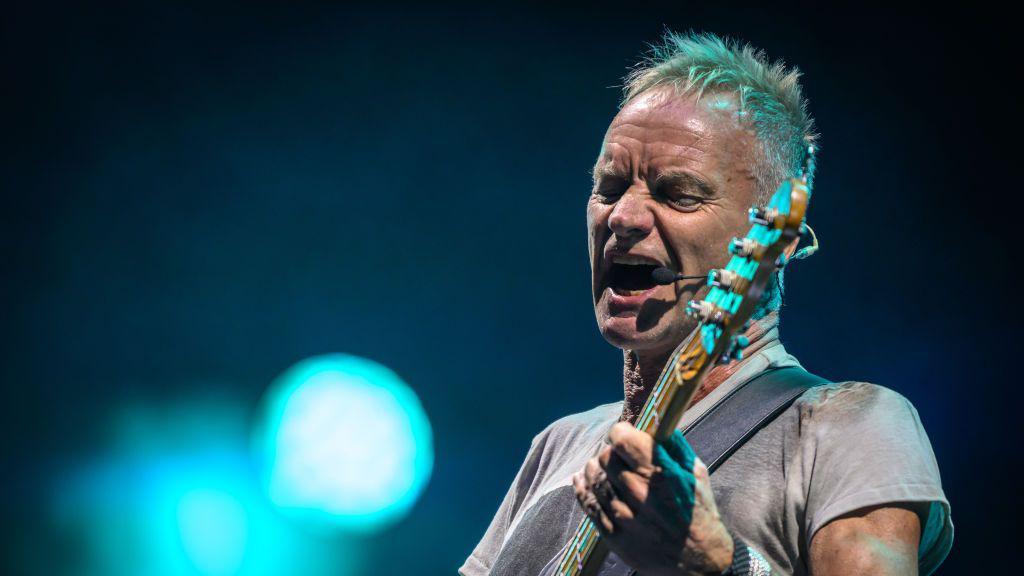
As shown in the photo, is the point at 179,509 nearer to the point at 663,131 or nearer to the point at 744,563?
the point at 663,131

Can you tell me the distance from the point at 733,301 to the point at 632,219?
23.1 inches

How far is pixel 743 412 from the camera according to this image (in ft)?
5.39

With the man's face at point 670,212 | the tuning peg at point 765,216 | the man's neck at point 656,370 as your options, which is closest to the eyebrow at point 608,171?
the man's face at point 670,212

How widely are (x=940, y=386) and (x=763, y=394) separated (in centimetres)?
178

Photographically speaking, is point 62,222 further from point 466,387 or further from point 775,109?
point 775,109

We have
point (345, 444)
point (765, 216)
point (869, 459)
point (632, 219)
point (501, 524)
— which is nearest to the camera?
point (765, 216)

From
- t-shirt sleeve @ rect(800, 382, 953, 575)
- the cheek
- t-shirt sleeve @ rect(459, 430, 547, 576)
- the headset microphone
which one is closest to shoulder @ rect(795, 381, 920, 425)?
t-shirt sleeve @ rect(800, 382, 953, 575)

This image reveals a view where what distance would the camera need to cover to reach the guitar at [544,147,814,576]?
3.70ft

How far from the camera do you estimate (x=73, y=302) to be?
168 inches

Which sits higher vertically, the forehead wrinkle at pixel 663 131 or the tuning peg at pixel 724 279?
the forehead wrinkle at pixel 663 131

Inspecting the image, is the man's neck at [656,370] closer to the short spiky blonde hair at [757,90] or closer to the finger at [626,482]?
the short spiky blonde hair at [757,90]

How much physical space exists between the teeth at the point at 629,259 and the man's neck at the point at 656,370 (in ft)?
0.65

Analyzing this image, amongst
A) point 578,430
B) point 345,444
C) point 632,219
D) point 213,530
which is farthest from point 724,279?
point 213,530

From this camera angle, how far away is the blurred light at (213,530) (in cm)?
420
